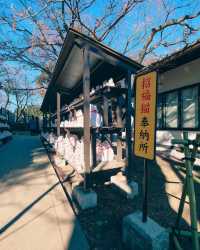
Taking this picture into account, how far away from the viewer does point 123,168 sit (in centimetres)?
381

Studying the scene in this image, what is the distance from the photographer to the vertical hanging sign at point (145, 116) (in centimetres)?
191

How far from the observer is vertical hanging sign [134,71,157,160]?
6.28 feet

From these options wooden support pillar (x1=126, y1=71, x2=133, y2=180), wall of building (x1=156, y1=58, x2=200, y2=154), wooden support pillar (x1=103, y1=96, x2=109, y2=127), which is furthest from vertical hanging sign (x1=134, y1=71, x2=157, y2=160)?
wall of building (x1=156, y1=58, x2=200, y2=154)

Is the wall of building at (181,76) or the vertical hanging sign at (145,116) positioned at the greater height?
the wall of building at (181,76)

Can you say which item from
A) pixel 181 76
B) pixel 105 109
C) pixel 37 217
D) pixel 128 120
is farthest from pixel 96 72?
pixel 37 217

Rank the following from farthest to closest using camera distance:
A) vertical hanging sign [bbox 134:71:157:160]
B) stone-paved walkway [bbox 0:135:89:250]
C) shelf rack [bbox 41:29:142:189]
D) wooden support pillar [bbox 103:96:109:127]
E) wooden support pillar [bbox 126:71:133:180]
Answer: wooden support pillar [bbox 103:96:109:127], wooden support pillar [bbox 126:71:133:180], shelf rack [bbox 41:29:142:189], stone-paved walkway [bbox 0:135:89:250], vertical hanging sign [bbox 134:71:157:160]

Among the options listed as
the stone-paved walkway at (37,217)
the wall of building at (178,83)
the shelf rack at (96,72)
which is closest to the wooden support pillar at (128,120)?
the shelf rack at (96,72)

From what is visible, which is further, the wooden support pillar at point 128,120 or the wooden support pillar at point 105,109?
the wooden support pillar at point 105,109

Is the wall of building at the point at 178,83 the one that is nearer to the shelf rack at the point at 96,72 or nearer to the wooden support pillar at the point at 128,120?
the shelf rack at the point at 96,72

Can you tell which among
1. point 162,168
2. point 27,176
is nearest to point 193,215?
point 162,168

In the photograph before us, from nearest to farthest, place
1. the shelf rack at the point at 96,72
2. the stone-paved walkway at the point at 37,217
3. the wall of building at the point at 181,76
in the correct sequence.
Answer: the stone-paved walkway at the point at 37,217 < the shelf rack at the point at 96,72 < the wall of building at the point at 181,76

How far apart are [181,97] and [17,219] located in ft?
18.8

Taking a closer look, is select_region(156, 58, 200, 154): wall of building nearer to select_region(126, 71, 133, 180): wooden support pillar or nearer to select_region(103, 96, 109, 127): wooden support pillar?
select_region(126, 71, 133, 180): wooden support pillar

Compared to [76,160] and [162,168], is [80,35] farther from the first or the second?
[162,168]
